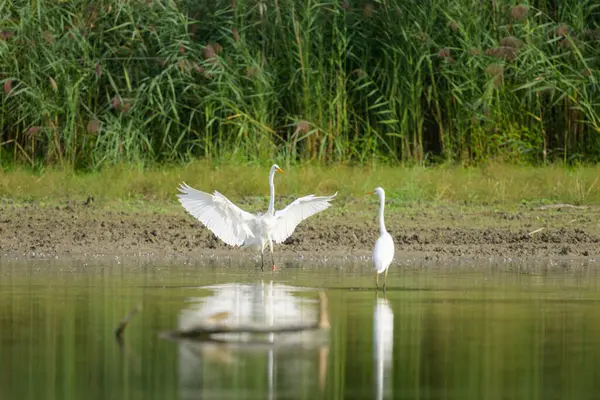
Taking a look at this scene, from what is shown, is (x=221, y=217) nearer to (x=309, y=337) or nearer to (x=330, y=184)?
(x=330, y=184)

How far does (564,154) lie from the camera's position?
1491 cm

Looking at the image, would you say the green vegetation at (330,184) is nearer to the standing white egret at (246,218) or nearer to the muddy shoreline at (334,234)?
the muddy shoreline at (334,234)

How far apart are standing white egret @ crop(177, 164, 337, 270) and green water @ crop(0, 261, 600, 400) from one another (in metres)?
0.65

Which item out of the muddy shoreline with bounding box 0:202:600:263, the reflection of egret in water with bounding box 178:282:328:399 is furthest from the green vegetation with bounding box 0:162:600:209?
the reflection of egret in water with bounding box 178:282:328:399

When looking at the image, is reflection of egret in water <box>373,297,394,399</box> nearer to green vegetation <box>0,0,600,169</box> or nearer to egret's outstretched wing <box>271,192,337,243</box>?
egret's outstretched wing <box>271,192,337,243</box>

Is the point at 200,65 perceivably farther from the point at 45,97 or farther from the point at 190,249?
the point at 190,249

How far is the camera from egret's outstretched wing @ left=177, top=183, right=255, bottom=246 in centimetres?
1025

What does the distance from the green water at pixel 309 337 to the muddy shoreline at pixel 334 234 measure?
1.14 metres

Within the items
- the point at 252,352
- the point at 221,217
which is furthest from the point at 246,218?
the point at 252,352

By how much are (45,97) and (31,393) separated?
33.2 ft

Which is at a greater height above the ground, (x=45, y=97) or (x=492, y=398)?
(x=45, y=97)

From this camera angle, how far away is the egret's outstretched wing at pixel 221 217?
10.2m

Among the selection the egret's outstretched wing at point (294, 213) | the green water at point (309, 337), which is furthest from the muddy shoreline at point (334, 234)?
the green water at point (309, 337)

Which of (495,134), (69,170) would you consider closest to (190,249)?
(69,170)
